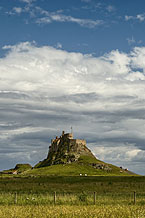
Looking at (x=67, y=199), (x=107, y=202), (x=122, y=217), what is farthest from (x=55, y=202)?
(x=122, y=217)

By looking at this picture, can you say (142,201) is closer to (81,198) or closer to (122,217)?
(81,198)

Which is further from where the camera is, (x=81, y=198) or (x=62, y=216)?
(x=81, y=198)

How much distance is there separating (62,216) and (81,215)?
1.79m

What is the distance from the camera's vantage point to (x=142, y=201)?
4550 cm

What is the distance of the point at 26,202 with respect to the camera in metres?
46.6

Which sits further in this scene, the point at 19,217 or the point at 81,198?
the point at 81,198

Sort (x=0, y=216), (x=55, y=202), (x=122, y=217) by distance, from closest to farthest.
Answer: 1. (x=122, y=217)
2. (x=0, y=216)
3. (x=55, y=202)

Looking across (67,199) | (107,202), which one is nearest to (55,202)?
→ (67,199)

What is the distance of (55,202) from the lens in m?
45.5

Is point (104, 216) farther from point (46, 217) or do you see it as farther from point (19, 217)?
point (19, 217)

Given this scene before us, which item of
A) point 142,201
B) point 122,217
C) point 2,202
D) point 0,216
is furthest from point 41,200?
point 122,217

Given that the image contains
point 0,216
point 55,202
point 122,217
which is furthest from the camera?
point 55,202

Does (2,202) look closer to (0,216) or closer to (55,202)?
(55,202)

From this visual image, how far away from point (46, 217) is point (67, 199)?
18415mm
